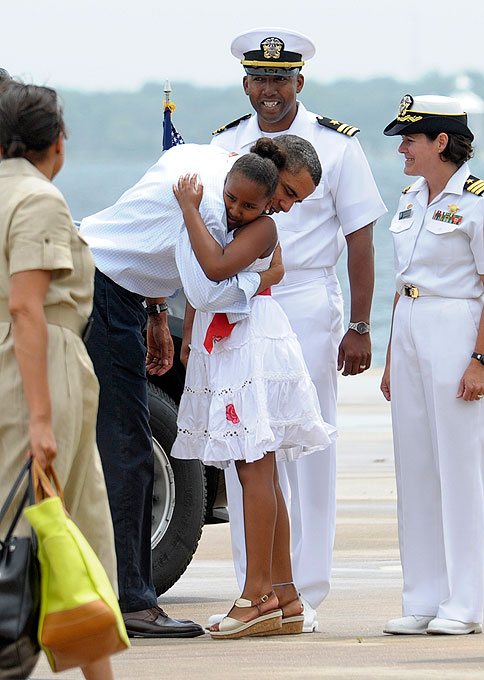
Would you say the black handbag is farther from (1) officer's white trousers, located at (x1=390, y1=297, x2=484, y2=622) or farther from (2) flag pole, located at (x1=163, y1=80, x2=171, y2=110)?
(2) flag pole, located at (x1=163, y1=80, x2=171, y2=110)

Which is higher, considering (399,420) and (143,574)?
(399,420)

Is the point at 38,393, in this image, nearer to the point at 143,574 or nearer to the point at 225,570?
the point at 143,574

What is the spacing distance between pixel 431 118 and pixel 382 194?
311 feet

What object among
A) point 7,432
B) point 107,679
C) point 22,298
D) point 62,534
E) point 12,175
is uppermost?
point 12,175

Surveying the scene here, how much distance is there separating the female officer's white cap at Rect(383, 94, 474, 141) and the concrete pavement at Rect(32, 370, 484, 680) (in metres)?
1.84

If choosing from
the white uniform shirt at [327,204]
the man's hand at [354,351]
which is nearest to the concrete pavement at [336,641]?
the man's hand at [354,351]

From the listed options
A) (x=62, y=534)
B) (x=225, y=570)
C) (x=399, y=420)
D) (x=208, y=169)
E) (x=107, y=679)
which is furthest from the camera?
(x=225, y=570)

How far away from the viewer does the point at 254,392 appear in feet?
18.7

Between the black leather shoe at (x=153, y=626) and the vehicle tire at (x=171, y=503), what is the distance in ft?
2.98

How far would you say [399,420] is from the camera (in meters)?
6.20

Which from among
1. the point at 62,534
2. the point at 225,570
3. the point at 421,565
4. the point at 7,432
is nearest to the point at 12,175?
the point at 7,432

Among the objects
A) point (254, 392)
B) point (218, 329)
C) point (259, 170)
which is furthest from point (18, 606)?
point (259, 170)

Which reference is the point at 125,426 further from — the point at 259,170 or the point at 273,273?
the point at 259,170

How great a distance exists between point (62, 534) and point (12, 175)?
97 centimetres
